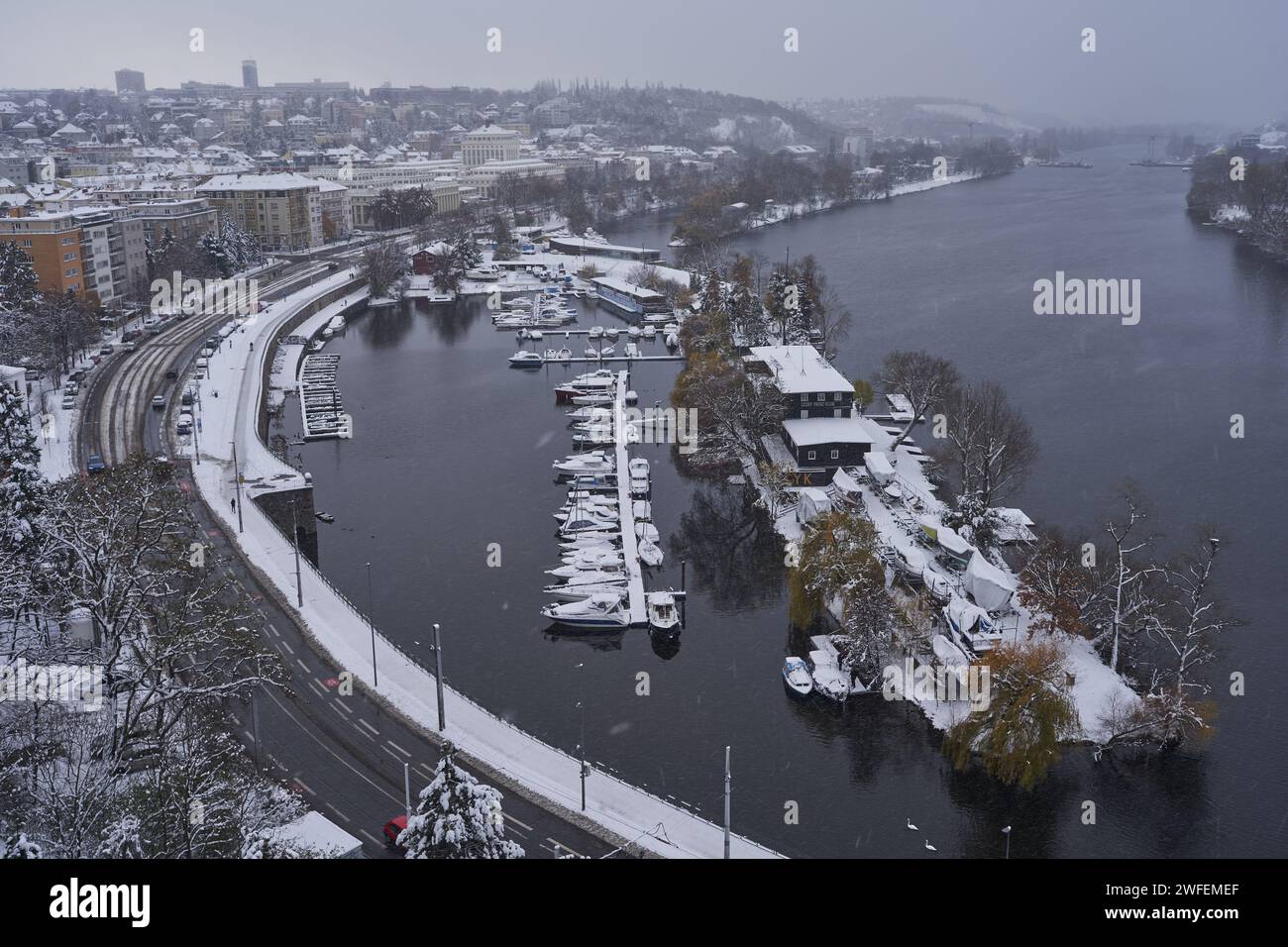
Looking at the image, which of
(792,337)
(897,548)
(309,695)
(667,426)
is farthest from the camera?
(792,337)

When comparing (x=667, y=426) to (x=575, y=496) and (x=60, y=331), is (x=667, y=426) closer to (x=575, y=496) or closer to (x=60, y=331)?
(x=575, y=496)

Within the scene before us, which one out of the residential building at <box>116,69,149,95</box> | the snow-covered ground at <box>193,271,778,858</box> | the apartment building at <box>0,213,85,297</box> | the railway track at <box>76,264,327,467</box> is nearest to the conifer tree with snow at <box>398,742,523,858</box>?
the snow-covered ground at <box>193,271,778,858</box>

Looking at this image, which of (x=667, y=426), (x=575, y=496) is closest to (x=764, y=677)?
(x=575, y=496)

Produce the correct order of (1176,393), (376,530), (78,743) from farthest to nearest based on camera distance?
(1176,393)
(376,530)
(78,743)

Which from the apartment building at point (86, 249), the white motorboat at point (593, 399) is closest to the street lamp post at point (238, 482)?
the white motorboat at point (593, 399)

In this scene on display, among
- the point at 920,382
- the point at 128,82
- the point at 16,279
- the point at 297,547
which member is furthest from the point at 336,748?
the point at 128,82
